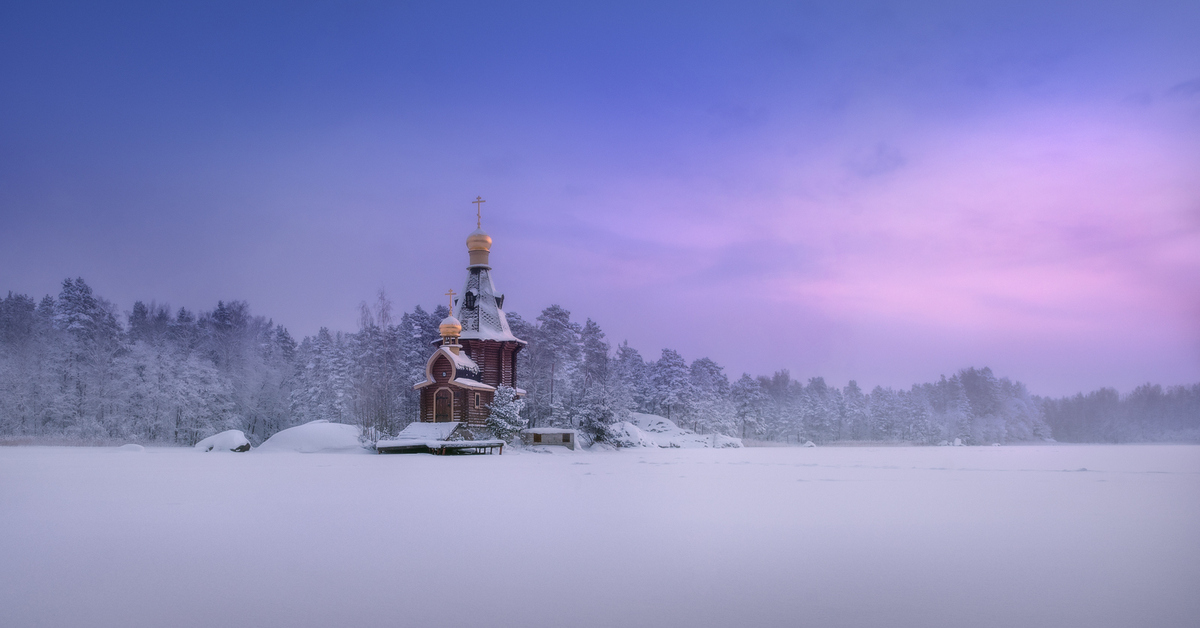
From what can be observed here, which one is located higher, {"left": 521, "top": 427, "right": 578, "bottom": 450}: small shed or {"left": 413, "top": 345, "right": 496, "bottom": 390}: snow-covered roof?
{"left": 413, "top": 345, "right": 496, "bottom": 390}: snow-covered roof

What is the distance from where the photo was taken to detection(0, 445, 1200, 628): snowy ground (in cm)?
587

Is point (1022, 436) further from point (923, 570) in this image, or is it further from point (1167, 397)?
point (923, 570)

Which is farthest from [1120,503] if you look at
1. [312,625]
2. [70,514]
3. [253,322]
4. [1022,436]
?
[1022,436]

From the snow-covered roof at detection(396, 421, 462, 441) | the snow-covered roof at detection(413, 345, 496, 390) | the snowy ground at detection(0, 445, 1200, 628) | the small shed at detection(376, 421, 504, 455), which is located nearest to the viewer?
the snowy ground at detection(0, 445, 1200, 628)

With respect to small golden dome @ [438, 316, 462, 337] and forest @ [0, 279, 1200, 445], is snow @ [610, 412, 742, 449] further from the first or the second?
small golden dome @ [438, 316, 462, 337]

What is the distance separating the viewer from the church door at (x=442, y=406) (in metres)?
40.2

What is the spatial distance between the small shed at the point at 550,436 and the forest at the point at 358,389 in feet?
9.46

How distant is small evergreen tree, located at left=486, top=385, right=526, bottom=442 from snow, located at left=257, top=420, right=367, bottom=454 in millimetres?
7485

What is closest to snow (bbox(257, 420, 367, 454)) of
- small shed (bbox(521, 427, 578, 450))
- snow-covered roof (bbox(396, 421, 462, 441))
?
snow-covered roof (bbox(396, 421, 462, 441))

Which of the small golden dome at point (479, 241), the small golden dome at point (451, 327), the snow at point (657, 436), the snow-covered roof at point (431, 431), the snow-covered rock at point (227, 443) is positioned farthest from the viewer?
the snow at point (657, 436)

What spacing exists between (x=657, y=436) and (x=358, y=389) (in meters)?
26.3

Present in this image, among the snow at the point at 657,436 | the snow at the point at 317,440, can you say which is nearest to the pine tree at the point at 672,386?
the snow at the point at 657,436

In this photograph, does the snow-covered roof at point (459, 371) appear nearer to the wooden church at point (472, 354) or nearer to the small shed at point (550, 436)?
the wooden church at point (472, 354)

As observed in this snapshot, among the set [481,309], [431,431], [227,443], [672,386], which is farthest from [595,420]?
[672,386]
